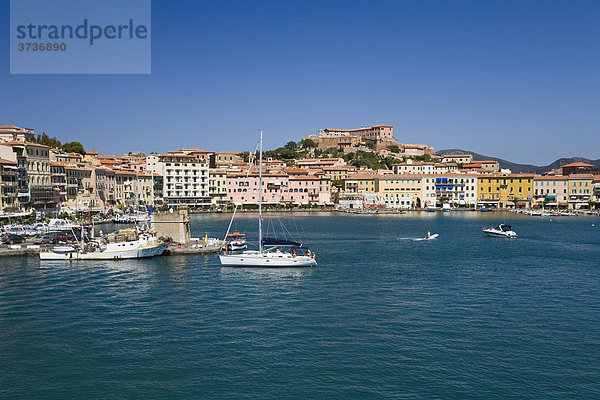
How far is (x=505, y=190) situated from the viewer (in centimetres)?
10262

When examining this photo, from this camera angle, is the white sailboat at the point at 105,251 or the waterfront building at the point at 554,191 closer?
the white sailboat at the point at 105,251

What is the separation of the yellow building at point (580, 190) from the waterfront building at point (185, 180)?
73228mm

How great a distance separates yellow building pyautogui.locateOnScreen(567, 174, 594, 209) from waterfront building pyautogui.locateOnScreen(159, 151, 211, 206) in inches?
2883

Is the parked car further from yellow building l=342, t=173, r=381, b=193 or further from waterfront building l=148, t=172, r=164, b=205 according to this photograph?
yellow building l=342, t=173, r=381, b=193

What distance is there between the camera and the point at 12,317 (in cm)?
1920

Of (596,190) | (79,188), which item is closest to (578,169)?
(596,190)

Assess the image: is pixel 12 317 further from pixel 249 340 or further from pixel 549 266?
pixel 549 266

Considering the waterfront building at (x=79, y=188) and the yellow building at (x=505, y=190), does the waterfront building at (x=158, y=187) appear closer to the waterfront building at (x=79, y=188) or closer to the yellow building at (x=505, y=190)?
the waterfront building at (x=79, y=188)

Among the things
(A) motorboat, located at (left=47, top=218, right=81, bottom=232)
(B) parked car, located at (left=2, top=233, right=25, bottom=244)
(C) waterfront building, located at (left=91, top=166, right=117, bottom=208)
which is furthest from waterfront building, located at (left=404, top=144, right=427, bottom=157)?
(B) parked car, located at (left=2, top=233, right=25, bottom=244)

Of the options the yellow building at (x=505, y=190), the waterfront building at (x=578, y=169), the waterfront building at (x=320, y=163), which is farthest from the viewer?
the waterfront building at (x=320, y=163)

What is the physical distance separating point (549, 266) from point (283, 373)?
2474 centimetres

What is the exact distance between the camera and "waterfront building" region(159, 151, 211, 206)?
3578 inches

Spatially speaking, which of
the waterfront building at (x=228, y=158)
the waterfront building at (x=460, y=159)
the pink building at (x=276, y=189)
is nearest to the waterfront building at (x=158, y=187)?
the pink building at (x=276, y=189)

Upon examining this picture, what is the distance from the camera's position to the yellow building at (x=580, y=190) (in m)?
99.2
